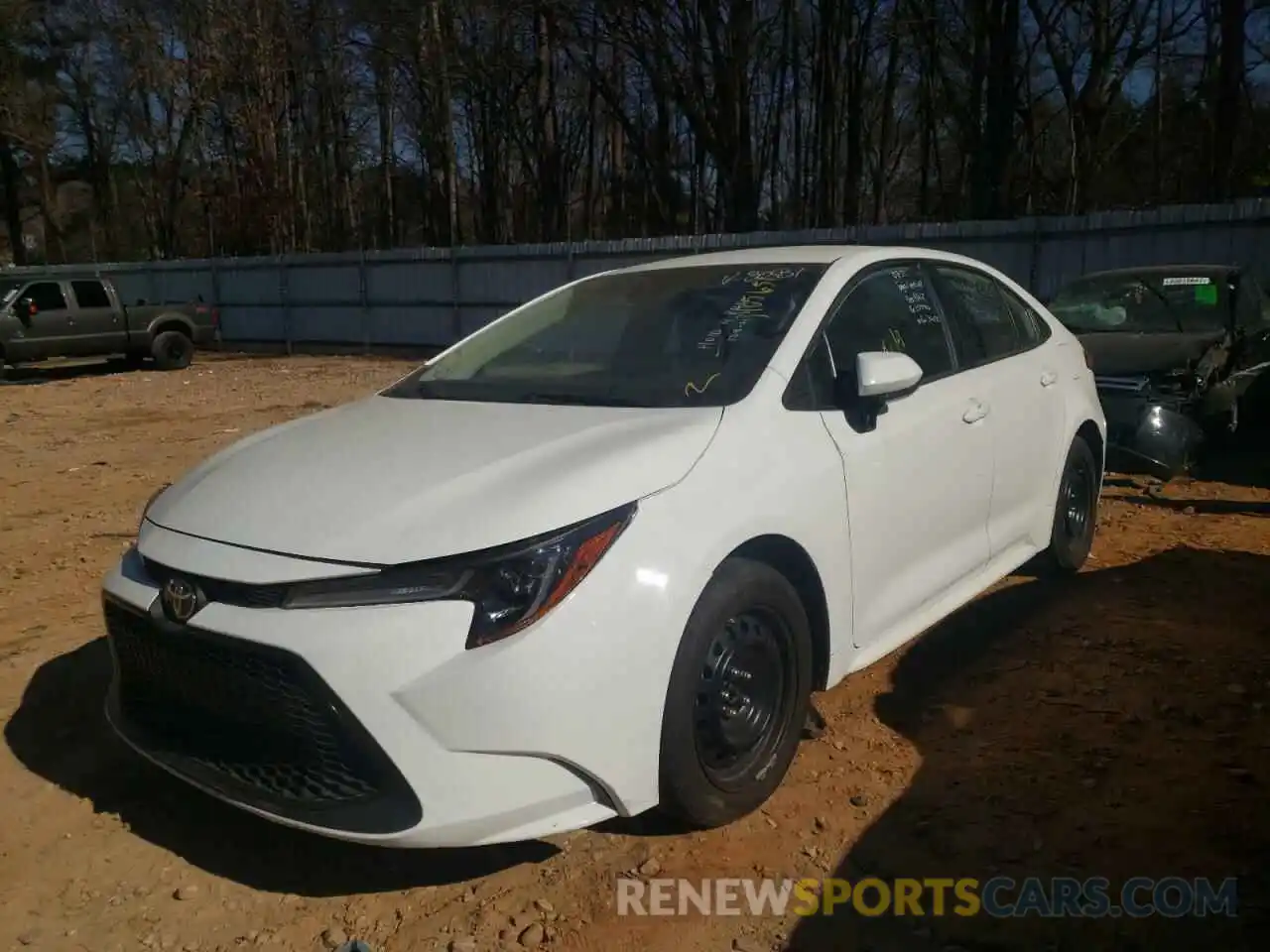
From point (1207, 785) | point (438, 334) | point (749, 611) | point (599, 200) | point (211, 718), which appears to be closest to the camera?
point (211, 718)

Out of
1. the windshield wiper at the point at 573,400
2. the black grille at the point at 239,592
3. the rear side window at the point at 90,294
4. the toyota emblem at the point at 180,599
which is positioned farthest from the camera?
the rear side window at the point at 90,294

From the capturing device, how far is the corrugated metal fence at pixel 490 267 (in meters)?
11.8

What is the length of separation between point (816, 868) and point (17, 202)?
46449mm

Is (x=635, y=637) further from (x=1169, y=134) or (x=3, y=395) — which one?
(x=1169, y=134)

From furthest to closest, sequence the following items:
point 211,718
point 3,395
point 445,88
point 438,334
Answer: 1. point 445,88
2. point 438,334
3. point 3,395
4. point 211,718

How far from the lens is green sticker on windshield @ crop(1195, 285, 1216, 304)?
7.88 metres

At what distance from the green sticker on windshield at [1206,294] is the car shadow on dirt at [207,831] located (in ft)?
23.3

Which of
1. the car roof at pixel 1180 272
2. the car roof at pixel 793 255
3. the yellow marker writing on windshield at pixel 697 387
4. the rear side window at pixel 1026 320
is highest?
the car roof at pixel 793 255

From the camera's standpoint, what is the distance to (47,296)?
17.0 metres

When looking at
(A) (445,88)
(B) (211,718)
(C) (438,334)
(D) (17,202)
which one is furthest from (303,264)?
(D) (17,202)

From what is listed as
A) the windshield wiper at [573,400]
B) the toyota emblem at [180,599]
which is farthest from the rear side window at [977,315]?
the toyota emblem at [180,599]

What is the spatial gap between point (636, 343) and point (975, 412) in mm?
1293

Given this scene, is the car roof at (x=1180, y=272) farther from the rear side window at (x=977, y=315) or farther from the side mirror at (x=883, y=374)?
the side mirror at (x=883, y=374)

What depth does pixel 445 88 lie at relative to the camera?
26.5 metres
